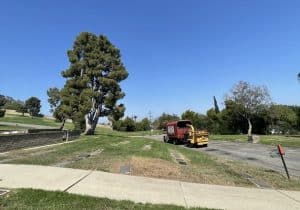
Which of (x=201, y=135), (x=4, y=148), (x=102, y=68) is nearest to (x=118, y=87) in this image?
(x=102, y=68)

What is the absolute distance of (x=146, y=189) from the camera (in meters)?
9.39

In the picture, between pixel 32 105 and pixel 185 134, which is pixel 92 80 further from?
pixel 32 105

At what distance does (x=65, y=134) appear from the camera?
29.9 meters

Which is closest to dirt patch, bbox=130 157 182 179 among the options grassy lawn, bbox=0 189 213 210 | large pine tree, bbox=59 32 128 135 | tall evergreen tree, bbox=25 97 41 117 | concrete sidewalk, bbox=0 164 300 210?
concrete sidewalk, bbox=0 164 300 210

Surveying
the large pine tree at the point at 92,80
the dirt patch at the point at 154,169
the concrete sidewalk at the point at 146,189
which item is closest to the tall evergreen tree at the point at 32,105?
the large pine tree at the point at 92,80

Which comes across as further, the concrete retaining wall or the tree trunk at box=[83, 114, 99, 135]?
the tree trunk at box=[83, 114, 99, 135]

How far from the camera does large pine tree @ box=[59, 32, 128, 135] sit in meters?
40.8

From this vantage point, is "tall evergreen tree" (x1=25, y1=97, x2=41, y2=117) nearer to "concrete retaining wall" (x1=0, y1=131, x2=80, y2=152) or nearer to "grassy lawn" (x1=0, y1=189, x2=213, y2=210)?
"concrete retaining wall" (x1=0, y1=131, x2=80, y2=152)

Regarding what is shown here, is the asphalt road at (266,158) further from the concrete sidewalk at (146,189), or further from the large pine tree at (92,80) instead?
the large pine tree at (92,80)

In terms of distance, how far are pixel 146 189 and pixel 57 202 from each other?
8.84 feet

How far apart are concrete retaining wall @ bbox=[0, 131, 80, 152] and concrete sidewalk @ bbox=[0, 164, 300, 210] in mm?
7422

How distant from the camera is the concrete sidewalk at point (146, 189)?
8.41 meters

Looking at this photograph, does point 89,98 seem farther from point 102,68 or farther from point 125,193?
point 125,193

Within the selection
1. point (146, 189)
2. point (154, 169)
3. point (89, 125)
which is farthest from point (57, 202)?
point (89, 125)
